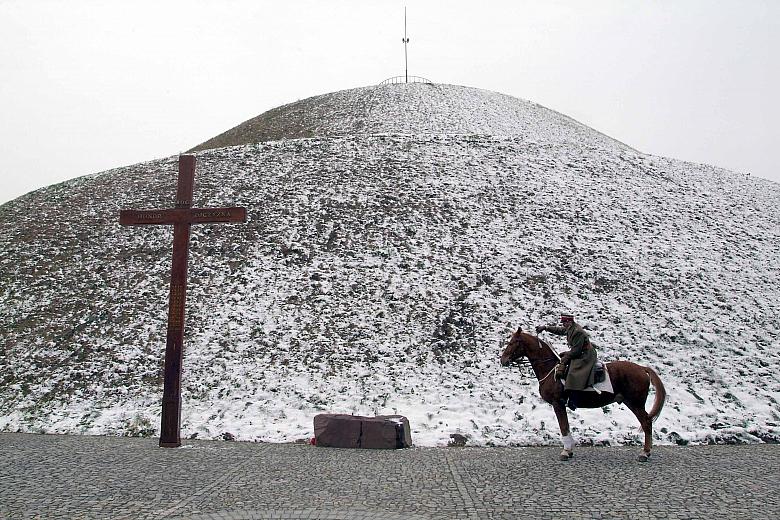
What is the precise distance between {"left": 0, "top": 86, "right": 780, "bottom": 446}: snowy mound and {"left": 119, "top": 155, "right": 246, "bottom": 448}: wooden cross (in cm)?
157

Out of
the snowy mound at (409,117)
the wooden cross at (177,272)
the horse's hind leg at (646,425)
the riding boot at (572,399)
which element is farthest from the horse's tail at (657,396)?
the snowy mound at (409,117)

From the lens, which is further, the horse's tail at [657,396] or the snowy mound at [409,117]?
the snowy mound at [409,117]

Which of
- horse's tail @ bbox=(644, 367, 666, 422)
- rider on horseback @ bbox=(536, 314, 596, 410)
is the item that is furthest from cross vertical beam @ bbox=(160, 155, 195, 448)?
horse's tail @ bbox=(644, 367, 666, 422)

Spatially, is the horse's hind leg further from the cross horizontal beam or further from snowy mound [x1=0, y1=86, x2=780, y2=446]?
the cross horizontal beam

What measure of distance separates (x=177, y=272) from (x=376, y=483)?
646cm

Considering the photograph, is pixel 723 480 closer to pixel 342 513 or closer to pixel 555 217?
pixel 342 513

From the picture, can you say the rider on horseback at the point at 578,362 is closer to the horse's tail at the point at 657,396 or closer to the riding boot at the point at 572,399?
the riding boot at the point at 572,399

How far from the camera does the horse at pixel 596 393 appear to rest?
10.2 m

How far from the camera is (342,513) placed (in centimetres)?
679

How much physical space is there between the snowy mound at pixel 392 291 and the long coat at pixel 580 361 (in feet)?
9.66

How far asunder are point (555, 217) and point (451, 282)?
6.97m

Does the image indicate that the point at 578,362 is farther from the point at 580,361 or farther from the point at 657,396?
the point at 657,396

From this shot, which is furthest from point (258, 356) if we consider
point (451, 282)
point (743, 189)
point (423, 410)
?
point (743, 189)

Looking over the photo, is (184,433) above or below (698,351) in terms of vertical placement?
below
